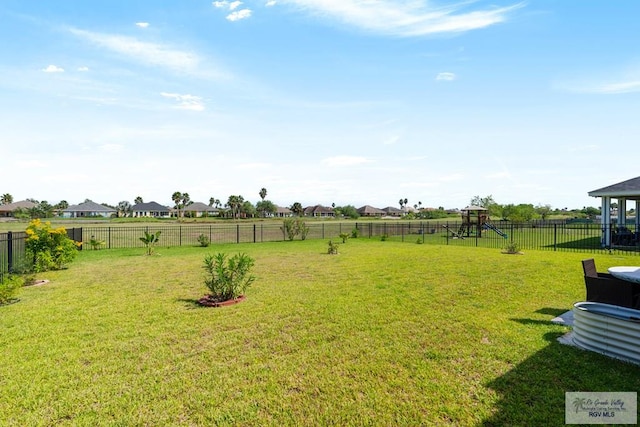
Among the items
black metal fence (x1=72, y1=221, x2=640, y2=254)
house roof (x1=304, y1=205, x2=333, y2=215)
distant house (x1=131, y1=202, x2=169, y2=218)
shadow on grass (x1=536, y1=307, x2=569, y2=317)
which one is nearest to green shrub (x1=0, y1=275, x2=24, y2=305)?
shadow on grass (x1=536, y1=307, x2=569, y2=317)

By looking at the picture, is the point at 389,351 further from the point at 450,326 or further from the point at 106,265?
the point at 106,265

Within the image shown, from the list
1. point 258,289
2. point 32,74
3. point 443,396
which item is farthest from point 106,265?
point 443,396

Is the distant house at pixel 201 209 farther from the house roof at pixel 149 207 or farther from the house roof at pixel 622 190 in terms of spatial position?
the house roof at pixel 622 190

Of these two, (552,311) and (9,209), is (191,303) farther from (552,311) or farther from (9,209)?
(9,209)

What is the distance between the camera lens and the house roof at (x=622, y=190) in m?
16.3

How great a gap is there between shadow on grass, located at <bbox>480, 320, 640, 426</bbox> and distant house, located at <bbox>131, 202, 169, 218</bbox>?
10209cm

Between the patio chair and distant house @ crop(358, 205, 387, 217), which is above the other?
distant house @ crop(358, 205, 387, 217)

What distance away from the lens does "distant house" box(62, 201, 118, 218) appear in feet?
284

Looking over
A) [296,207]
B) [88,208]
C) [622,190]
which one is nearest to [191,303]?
[622,190]

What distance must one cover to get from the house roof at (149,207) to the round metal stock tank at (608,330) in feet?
339

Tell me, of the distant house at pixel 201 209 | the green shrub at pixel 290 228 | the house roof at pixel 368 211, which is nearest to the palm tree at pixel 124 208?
the distant house at pixel 201 209

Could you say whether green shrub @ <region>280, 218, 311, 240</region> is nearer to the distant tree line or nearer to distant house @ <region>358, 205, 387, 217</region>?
the distant tree line

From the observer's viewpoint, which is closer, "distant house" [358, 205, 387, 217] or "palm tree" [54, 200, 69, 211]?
"palm tree" [54, 200, 69, 211]

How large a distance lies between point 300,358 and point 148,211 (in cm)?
10264
